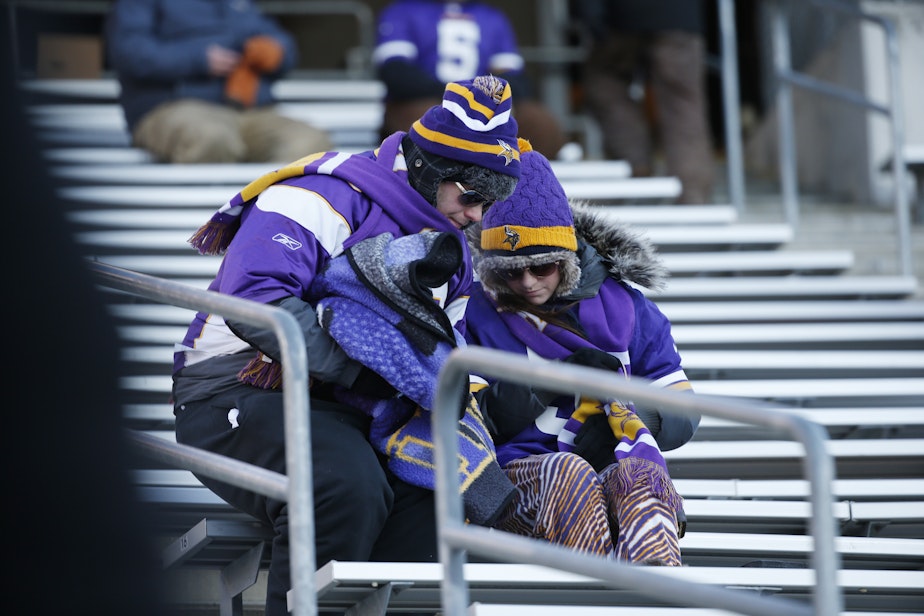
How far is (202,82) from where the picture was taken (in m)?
6.07

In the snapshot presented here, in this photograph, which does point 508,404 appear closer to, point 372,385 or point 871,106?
point 372,385

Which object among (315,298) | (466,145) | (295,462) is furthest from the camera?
(466,145)

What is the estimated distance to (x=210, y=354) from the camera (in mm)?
3002

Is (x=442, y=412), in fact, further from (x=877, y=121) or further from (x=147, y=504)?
(x=877, y=121)

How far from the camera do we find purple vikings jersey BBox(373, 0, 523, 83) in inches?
238

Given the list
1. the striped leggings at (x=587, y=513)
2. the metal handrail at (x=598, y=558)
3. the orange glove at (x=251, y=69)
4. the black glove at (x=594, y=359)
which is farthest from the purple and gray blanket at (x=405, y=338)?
the orange glove at (x=251, y=69)

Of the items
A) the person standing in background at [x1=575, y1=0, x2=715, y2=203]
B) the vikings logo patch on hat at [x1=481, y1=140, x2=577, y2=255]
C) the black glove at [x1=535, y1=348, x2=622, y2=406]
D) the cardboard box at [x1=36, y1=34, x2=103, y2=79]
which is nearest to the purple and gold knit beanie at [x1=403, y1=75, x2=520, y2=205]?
the vikings logo patch on hat at [x1=481, y1=140, x2=577, y2=255]

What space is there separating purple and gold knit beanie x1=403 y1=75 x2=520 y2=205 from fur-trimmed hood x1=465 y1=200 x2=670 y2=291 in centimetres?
29

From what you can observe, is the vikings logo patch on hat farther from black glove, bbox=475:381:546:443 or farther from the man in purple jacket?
black glove, bbox=475:381:546:443

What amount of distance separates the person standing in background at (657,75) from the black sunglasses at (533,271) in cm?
310

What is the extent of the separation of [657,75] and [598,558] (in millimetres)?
4675

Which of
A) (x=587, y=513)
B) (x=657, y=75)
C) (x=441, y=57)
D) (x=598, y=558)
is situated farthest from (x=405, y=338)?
(x=657, y=75)

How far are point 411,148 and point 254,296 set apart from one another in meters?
0.56

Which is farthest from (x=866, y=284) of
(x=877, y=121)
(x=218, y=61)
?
(x=218, y=61)
